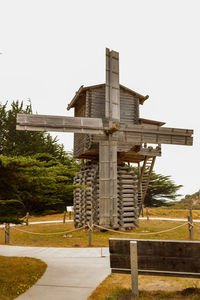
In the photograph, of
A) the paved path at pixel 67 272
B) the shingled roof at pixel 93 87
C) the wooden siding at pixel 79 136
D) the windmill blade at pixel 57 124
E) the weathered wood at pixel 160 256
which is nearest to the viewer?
the weathered wood at pixel 160 256

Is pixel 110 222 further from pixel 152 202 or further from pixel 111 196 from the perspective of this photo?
pixel 152 202

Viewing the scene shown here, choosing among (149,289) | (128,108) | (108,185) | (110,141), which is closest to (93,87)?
(128,108)

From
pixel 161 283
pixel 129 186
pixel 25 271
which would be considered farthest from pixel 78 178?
pixel 161 283

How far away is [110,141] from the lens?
13461 millimetres

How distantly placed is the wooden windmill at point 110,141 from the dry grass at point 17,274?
16.6 feet

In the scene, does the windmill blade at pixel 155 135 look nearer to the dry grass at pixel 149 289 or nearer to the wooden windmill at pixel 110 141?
the wooden windmill at pixel 110 141

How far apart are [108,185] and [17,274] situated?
24.8 ft

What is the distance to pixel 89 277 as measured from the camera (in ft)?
18.9

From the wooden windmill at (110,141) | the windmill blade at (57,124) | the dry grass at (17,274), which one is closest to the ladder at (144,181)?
the wooden windmill at (110,141)

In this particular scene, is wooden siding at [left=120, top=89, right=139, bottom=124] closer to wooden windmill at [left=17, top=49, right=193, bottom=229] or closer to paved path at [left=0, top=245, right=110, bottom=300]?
wooden windmill at [left=17, top=49, right=193, bottom=229]

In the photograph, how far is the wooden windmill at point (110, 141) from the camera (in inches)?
504

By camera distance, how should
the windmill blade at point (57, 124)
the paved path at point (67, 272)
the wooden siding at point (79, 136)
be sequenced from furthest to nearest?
1. the wooden siding at point (79, 136)
2. the windmill blade at point (57, 124)
3. the paved path at point (67, 272)

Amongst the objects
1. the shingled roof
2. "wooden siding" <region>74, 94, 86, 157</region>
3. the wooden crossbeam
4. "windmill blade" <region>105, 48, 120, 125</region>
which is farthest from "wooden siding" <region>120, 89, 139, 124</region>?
"wooden siding" <region>74, 94, 86, 157</region>

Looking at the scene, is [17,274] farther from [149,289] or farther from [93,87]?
[93,87]
